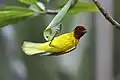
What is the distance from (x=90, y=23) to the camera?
107cm

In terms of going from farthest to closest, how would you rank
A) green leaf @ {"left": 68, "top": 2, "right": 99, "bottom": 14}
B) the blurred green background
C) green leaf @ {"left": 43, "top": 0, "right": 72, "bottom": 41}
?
the blurred green background
green leaf @ {"left": 68, "top": 2, "right": 99, "bottom": 14}
green leaf @ {"left": 43, "top": 0, "right": 72, "bottom": 41}

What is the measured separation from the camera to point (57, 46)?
1.18ft

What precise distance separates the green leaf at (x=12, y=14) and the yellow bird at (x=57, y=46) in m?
0.04

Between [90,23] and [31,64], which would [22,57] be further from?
[90,23]

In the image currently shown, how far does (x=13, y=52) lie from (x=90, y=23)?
0.32 metres

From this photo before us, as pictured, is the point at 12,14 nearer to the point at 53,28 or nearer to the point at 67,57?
the point at 53,28

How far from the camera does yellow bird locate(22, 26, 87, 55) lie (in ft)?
1.18

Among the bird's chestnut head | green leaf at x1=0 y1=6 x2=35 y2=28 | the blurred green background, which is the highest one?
green leaf at x1=0 y1=6 x2=35 y2=28

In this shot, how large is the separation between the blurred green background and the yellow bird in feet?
1.96

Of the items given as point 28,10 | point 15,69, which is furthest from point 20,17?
point 15,69

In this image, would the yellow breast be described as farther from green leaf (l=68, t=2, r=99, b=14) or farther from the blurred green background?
the blurred green background

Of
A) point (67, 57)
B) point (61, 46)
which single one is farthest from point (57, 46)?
point (67, 57)

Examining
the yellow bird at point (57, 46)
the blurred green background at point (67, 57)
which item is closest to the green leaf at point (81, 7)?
the yellow bird at point (57, 46)

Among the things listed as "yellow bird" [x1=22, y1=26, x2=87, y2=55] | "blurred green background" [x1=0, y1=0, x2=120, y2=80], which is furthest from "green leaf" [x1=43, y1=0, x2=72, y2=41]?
"blurred green background" [x1=0, y1=0, x2=120, y2=80]
